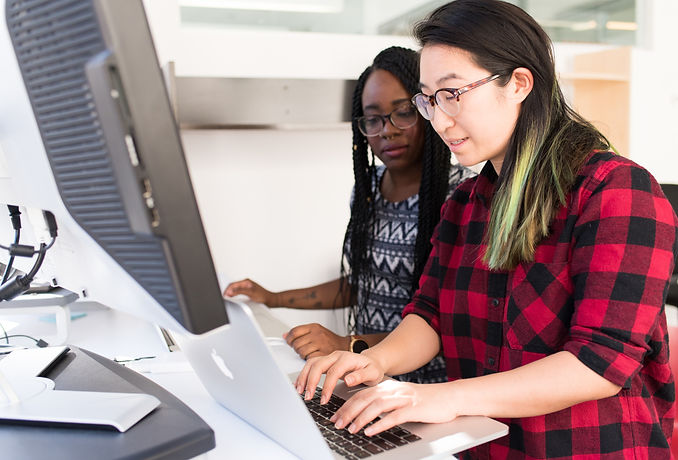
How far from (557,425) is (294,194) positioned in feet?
4.75

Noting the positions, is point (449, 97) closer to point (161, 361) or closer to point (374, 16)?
point (161, 361)

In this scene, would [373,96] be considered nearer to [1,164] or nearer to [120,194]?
[1,164]

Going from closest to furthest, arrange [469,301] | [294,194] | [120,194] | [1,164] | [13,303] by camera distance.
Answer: [120,194] < [1,164] < [469,301] < [13,303] < [294,194]

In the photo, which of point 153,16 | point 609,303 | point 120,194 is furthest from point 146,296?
point 153,16

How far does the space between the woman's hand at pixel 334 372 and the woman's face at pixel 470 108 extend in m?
0.39

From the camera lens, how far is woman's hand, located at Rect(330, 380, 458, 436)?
691 mm

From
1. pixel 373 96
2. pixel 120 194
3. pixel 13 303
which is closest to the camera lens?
pixel 120 194

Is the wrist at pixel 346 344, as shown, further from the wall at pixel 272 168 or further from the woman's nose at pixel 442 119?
the wall at pixel 272 168

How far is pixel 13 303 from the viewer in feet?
4.17

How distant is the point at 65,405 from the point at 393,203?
3.70 ft

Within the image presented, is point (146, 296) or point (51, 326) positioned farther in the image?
point (51, 326)

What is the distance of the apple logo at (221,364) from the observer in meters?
0.69

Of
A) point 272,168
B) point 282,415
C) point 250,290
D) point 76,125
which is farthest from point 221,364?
point 272,168

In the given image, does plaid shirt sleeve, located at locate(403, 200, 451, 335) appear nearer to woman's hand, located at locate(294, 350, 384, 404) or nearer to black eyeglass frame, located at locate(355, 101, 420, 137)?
woman's hand, located at locate(294, 350, 384, 404)
